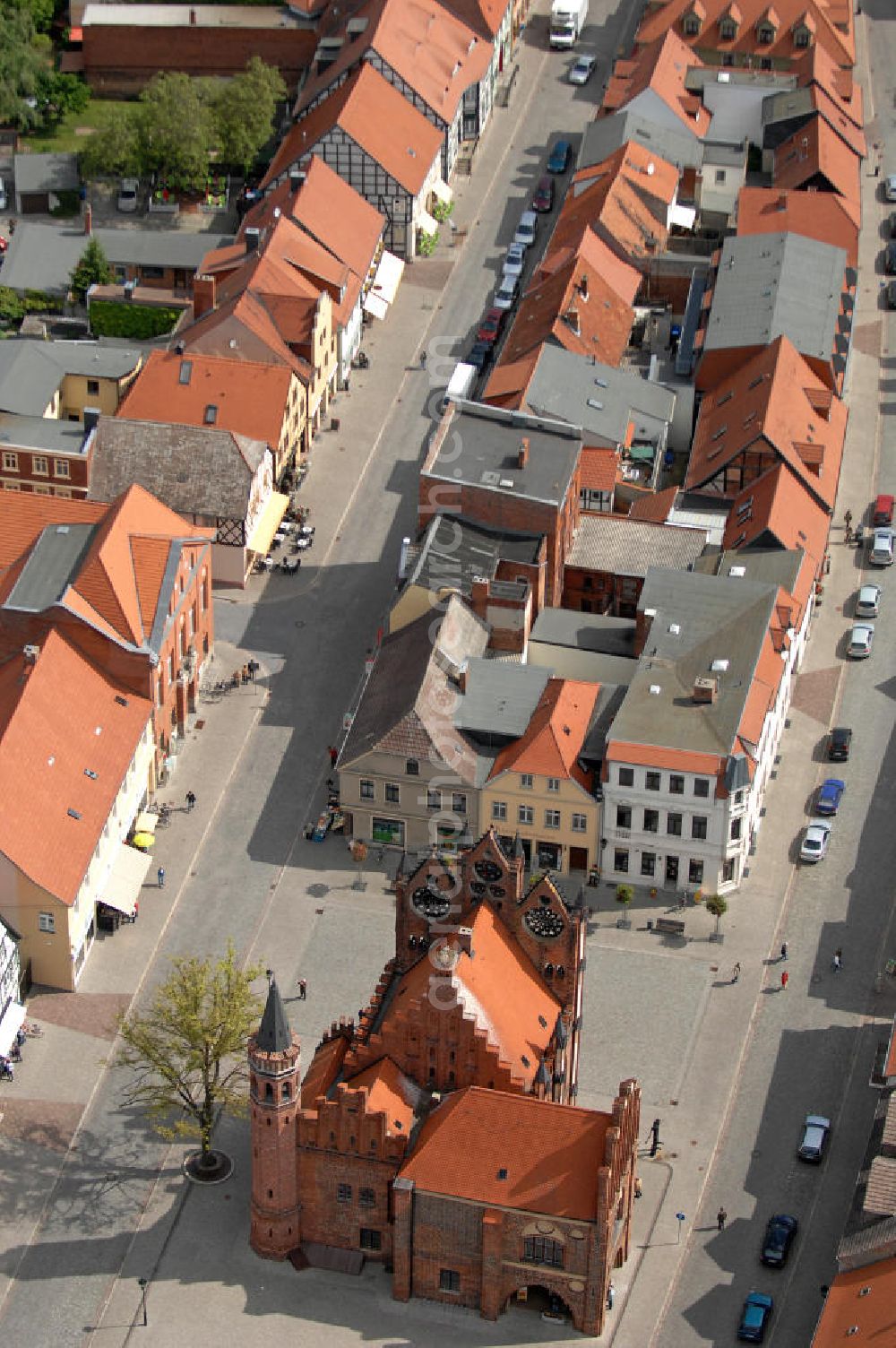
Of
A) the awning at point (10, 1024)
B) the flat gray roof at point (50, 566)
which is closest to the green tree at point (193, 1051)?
the awning at point (10, 1024)

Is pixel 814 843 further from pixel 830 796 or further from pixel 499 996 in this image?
pixel 499 996

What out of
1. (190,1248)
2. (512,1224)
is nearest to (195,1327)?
(190,1248)

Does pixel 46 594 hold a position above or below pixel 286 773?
above

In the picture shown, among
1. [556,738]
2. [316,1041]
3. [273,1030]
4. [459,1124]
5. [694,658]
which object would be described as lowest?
[316,1041]

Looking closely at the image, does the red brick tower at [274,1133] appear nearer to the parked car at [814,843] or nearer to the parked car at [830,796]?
the parked car at [814,843]

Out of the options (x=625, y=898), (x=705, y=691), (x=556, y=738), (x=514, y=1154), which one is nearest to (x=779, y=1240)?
(x=514, y=1154)

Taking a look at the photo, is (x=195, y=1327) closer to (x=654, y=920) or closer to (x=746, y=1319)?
(x=746, y=1319)
